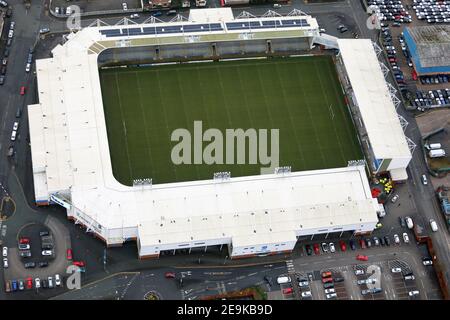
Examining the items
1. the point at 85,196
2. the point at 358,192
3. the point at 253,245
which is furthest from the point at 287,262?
the point at 85,196

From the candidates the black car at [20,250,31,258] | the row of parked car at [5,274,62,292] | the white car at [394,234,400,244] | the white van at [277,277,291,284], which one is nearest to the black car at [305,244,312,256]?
the white van at [277,277,291,284]

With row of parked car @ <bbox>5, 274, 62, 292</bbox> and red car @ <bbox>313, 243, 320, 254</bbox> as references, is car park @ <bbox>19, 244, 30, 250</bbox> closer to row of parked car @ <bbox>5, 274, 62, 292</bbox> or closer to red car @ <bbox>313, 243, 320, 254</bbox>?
row of parked car @ <bbox>5, 274, 62, 292</bbox>

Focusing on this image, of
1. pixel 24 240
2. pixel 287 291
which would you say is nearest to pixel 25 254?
pixel 24 240

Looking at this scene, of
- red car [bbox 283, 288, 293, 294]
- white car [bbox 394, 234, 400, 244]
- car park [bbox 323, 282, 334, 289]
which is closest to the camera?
red car [bbox 283, 288, 293, 294]

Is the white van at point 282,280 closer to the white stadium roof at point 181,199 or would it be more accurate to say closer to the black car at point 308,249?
the black car at point 308,249

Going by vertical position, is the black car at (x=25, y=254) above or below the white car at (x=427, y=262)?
above

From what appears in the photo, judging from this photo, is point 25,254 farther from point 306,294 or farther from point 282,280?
point 306,294

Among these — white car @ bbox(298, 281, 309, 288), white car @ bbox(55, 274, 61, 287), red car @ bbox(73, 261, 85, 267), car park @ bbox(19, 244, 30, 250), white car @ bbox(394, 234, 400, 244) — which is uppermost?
car park @ bbox(19, 244, 30, 250)

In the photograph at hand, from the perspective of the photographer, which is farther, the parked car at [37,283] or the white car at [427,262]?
the white car at [427,262]

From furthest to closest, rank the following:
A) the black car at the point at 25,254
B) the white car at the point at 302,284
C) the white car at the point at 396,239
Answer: the white car at the point at 396,239 → the white car at the point at 302,284 → the black car at the point at 25,254

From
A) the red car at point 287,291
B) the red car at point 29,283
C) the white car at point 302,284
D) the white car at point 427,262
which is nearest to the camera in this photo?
the red car at point 29,283

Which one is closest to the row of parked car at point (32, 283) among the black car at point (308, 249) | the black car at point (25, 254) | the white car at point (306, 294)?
the black car at point (25, 254)
